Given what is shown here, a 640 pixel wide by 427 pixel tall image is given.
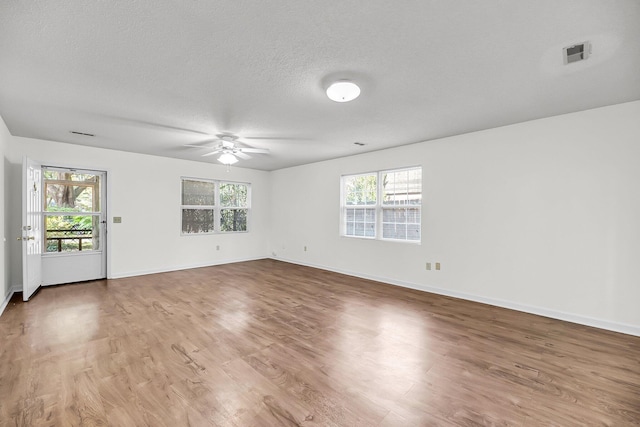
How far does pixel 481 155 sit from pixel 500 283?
1.80 meters

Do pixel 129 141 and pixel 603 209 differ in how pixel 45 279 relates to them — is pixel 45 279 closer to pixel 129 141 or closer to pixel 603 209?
pixel 129 141

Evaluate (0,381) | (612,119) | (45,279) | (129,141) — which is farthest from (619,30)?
(45,279)

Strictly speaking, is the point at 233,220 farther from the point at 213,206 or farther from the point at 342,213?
the point at 342,213

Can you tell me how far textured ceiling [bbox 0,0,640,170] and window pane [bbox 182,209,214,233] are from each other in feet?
9.16

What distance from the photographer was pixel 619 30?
5.93 ft

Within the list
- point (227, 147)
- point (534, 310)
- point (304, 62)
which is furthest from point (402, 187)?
point (304, 62)

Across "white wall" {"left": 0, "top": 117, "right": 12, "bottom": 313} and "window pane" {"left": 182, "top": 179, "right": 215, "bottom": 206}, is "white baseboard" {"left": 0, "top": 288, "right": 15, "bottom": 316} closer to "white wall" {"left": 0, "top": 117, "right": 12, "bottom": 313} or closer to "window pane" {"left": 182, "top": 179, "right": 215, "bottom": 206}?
"white wall" {"left": 0, "top": 117, "right": 12, "bottom": 313}

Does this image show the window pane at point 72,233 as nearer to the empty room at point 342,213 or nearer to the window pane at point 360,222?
the empty room at point 342,213

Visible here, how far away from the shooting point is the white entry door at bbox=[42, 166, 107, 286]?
4.78 metres

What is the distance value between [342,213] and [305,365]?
395 cm

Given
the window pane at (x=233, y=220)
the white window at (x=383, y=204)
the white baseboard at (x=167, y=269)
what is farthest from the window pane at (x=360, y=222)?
the white baseboard at (x=167, y=269)

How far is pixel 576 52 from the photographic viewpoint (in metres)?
2.04

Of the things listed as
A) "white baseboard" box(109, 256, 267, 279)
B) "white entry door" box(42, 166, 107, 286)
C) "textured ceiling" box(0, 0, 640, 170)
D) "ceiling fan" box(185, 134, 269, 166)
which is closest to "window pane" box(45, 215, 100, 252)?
"white entry door" box(42, 166, 107, 286)

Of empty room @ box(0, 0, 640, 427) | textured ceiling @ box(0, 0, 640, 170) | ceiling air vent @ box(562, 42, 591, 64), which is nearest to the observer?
textured ceiling @ box(0, 0, 640, 170)
